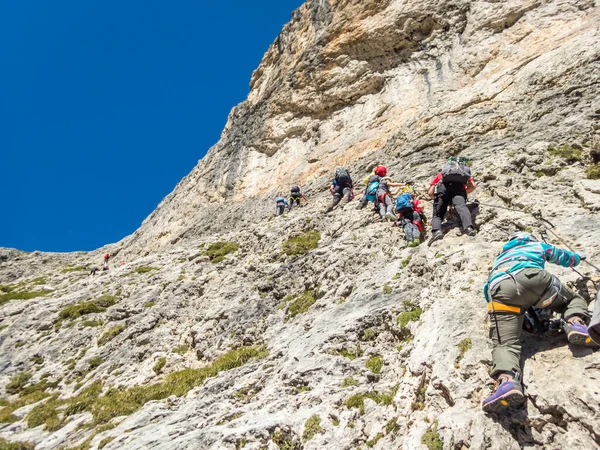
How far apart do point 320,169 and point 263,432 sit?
25830 millimetres

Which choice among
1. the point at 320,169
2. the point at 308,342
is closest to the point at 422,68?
the point at 320,169

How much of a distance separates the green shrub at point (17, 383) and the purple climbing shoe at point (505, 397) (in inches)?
646

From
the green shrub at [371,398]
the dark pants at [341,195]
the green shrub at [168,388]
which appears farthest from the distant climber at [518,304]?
the dark pants at [341,195]

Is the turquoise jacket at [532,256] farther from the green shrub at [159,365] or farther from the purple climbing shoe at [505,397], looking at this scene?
the green shrub at [159,365]

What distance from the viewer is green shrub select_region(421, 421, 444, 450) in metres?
5.70

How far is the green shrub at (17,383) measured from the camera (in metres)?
15.9

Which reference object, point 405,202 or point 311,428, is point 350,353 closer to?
point 311,428

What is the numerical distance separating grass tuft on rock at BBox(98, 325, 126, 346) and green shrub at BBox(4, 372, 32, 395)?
2.73 m

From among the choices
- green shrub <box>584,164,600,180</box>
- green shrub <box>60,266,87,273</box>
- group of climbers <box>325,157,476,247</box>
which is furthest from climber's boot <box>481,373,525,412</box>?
green shrub <box>60,266,87,273</box>

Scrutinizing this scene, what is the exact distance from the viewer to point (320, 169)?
32312 mm

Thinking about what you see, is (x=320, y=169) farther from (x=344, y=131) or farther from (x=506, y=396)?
(x=506, y=396)

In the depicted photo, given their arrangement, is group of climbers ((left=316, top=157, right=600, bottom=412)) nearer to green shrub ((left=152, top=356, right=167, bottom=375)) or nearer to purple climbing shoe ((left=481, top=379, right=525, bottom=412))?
purple climbing shoe ((left=481, top=379, right=525, bottom=412))

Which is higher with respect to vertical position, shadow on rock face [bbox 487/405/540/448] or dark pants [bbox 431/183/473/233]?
dark pants [bbox 431/183/473/233]

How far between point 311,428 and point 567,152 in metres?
12.0
